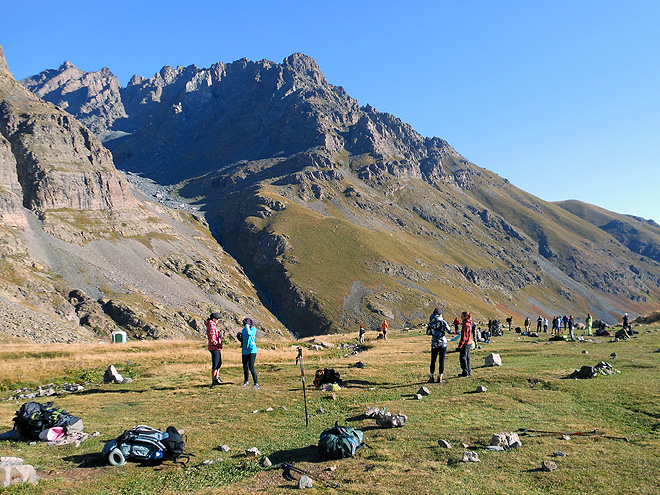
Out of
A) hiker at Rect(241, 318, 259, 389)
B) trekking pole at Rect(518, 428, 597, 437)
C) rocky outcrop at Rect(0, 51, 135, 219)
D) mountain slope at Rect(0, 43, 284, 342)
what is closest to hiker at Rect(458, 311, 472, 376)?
trekking pole at Rect(518, 428, 597, 437)

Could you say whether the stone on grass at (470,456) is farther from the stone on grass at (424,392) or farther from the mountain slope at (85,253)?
the mountain slope at (85,253)

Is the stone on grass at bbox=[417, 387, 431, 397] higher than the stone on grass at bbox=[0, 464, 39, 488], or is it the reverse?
the stone on grass at bbox=[0, 464, 39, 488]

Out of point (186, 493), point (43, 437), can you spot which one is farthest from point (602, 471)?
point (43, 437)

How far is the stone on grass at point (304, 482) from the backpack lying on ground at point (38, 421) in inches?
351

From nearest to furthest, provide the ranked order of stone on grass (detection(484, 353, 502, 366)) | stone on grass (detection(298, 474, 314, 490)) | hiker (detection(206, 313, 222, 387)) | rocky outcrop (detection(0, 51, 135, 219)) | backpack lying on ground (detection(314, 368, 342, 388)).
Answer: stone on grass (detection(298, 474, 314, 490)) < backpack lying on ground (detection(314, 368, 342, 388)) < hiker (detection(206, 313, 222, 387)) < stone on grass (detection(484, 353, 502, 366)) < rocky outcrop (detection(0, 51, 135, 219))

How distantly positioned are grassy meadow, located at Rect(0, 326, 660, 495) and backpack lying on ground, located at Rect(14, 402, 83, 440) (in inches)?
19.2

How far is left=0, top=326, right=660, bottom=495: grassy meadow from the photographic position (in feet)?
29.4

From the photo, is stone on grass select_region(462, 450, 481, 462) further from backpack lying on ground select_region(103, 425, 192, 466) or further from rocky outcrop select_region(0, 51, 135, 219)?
rocky outcrop select_region(0, 51, 135, 219)

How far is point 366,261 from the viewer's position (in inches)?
6988

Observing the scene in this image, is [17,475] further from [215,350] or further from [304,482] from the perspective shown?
[215,350]

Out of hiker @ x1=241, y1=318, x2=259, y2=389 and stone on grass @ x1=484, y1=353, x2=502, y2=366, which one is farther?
stone on grass @ x1=484, y1=353, x2=502, y2=366

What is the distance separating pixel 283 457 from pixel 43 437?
26.7 ft

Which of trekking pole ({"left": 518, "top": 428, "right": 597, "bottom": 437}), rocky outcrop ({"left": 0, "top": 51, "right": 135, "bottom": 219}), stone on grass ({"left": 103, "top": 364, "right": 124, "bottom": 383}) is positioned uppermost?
rocky outcrop ({"left": 0, "top": 51, "right": 135, "bottom": 219})

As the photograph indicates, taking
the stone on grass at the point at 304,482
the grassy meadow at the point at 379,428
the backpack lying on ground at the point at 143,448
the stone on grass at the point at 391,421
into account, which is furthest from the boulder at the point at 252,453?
the stone on grass at the point at 391,421
